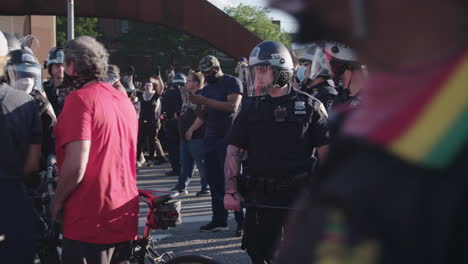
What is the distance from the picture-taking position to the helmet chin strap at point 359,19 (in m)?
0.90

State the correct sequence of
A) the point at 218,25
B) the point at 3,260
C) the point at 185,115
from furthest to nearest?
1. the point at 218,25
2. the point at 185,115
3. the point at 3,260

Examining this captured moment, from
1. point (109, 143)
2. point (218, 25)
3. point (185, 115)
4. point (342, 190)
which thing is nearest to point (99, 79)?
point (109, 143)

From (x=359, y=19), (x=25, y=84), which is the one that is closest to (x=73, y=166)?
(x=25, y=84)

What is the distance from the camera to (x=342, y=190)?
2.74ft

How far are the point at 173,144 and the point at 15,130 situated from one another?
8256 millimetres

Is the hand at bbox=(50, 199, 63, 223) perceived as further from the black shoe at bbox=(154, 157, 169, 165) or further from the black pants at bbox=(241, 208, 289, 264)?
the black shoe at bbox=(154, 157, 169, 165)

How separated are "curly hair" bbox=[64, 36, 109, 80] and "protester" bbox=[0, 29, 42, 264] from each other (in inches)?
13.2

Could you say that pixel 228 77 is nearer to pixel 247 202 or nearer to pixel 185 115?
pixel 185 115

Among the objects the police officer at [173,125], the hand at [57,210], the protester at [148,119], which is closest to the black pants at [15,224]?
the hand at [57,210]

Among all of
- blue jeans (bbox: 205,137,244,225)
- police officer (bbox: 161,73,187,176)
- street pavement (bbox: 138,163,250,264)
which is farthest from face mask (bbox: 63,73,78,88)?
police officer (bbox: 161,73,187,176)

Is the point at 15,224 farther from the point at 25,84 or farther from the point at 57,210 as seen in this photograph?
the point at 25,84

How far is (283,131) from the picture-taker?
12.7 feet

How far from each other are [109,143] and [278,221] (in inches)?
51.4

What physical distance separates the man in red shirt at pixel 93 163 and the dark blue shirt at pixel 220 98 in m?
3.53
